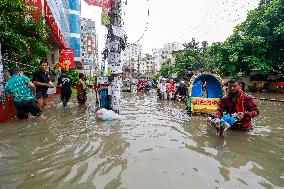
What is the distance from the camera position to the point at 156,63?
130500mm

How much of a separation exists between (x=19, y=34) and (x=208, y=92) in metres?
8.17

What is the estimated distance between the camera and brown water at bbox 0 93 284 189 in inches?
138

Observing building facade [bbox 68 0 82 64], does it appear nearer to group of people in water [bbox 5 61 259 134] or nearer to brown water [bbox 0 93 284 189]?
group of people in water [bbox 5 61 259 134]

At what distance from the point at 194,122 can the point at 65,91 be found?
5960mm

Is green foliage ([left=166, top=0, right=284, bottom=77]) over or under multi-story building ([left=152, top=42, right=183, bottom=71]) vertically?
under

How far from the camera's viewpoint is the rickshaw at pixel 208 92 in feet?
32.9

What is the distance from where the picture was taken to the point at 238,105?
6199 millimetres

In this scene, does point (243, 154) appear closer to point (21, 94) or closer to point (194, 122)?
point (194, 122)

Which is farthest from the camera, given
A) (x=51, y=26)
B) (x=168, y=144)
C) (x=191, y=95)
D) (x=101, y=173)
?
(x=51, y=26)

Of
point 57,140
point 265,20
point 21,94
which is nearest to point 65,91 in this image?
point 21,94

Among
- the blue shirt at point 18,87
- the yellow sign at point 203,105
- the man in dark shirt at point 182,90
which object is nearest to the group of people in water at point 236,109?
the yellow sign at point 203,105

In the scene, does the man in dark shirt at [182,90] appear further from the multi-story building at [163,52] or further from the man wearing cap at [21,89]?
A: the multi-story building at [163,52]

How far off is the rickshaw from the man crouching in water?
342cm

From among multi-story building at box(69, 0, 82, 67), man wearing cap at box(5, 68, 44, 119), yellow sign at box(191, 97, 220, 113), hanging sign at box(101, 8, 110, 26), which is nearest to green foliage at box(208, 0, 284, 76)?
yellow sign at box(191, 97, 220, 113)
